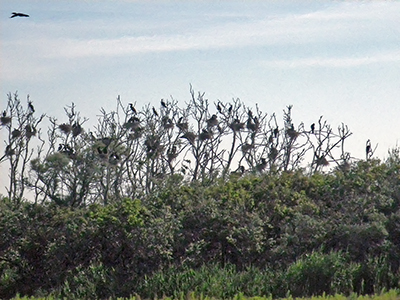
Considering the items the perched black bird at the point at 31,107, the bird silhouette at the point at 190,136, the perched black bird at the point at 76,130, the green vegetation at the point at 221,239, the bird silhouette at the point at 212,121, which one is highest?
the perched black bird at the point at 31,107

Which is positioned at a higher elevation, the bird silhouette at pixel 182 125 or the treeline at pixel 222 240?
the bird silhouette at pixel 182 125

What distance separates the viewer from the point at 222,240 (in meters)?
12.7

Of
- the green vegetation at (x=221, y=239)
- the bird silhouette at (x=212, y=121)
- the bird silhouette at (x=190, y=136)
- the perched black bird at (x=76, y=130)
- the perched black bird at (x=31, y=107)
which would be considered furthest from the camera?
the perched black bird at (x=31, y=107)

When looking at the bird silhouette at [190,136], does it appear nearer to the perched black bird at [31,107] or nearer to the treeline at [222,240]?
the perched black bird at [31,107]

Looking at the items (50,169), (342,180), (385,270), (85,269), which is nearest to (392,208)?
(342,180)

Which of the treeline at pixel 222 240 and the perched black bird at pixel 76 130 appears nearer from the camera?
the treeline at pixel 222 240

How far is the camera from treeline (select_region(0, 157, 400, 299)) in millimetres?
10992

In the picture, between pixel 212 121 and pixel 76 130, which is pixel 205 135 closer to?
pixel 212 121

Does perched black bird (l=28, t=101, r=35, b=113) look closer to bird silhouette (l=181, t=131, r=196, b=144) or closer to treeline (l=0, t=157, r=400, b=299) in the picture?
bird silhouette (l=181, t=131, r=196, b=144)

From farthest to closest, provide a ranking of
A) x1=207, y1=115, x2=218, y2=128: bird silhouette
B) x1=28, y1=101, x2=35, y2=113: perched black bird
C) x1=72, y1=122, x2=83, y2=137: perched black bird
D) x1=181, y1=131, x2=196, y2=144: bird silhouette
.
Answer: x1=28, y1=101, x2=35, y2=113: perched black bird → x1=207, y1=115, x2=218, y2=128: bird silhouette → x1=72, y1=122, x2=83, y2=137: perched black bird → x1=181, y1=131, x2=196, y2=144: bird silhouette

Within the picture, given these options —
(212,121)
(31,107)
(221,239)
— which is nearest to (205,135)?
(212,121)

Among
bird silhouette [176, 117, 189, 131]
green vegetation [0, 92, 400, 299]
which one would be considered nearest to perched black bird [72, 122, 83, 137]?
bird silhouette [176, 117, 189, 131]

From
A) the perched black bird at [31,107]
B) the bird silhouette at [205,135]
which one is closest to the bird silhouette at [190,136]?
the bird silhouette at [205,135]

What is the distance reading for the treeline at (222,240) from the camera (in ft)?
36.1
